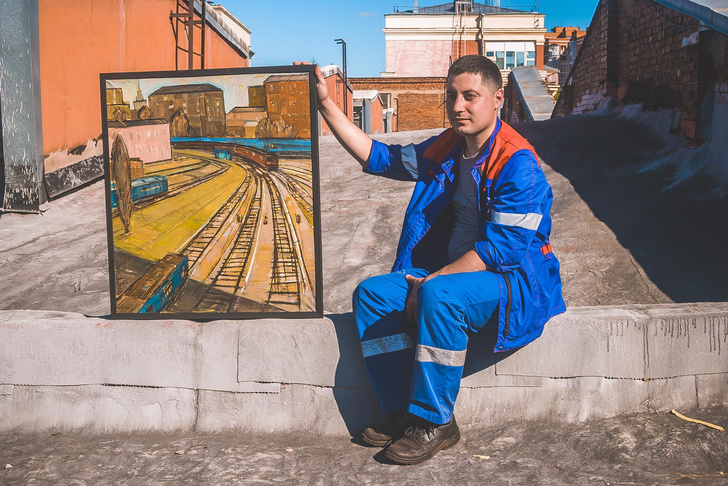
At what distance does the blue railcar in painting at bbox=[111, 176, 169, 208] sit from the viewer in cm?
319

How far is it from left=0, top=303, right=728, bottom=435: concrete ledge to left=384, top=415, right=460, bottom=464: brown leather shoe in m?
0.30

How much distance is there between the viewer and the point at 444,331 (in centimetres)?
262

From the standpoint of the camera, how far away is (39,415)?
3143 millimetres

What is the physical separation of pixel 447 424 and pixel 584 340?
75cm

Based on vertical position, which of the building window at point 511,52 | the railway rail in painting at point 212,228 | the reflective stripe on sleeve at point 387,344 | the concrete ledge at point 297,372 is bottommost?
the concrete ledge at point 297,372

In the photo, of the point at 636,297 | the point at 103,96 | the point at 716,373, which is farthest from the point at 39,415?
the point at 636,297

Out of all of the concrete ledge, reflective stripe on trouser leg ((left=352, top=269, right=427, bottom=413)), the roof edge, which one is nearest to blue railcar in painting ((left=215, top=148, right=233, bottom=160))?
the concrete ledge

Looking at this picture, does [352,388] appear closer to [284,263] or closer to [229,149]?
[284,263]

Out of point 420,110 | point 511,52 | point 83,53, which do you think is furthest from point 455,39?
point 83,53

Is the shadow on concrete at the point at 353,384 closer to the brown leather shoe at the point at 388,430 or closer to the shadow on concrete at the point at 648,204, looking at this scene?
the brown leather shoe at the point at 388,430

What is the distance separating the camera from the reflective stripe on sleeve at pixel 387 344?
2861mm

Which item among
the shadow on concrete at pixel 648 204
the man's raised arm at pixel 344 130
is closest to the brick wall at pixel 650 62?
the shadow on concrete at pixel 648 204

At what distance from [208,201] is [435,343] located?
135 centimetres

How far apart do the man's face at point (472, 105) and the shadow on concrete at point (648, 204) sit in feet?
9.69
